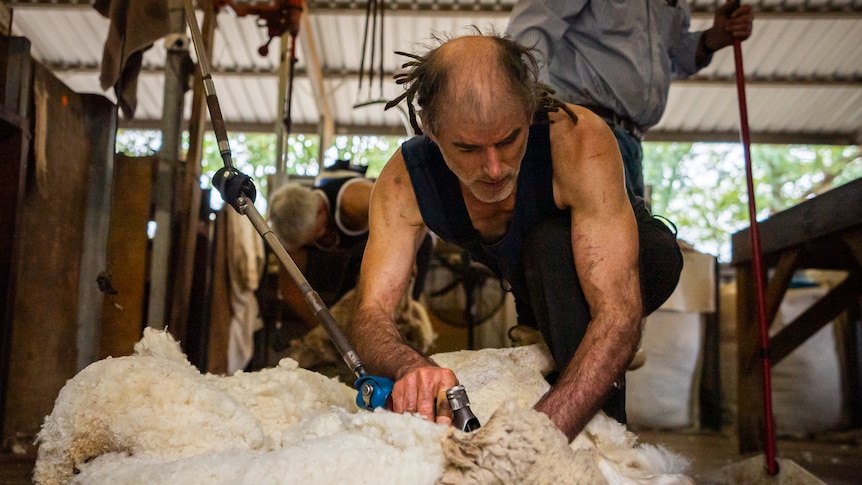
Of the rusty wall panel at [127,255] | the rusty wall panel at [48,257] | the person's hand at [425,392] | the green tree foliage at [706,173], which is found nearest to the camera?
the person's hand at [425,392]

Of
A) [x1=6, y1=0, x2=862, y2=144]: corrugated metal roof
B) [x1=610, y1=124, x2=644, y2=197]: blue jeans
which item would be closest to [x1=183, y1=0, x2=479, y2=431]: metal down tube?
[x1=610, y1=124, x2=644, y2=197]: blue jeans

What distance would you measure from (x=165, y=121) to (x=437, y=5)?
4.92m

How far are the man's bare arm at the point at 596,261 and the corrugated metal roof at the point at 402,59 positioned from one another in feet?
18.7

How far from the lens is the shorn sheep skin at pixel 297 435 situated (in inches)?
42.1

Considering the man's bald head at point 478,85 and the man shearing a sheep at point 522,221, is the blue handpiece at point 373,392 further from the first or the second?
the man's bald head at point 478,85

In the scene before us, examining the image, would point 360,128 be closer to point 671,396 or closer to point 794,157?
point 671,396

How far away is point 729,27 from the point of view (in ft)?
9.95

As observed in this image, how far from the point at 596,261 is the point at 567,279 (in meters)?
0.09

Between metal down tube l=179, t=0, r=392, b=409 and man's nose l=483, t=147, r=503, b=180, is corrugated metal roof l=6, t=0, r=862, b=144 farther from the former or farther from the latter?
man's nose l=483, t=147, r=503, b=180

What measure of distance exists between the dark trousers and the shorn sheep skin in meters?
0.10

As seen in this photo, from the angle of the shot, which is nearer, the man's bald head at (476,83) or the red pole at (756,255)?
the man's bald head at (476,83)

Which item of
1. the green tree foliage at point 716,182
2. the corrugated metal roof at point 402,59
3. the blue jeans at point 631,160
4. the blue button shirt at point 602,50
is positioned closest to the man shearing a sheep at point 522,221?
the blue jeans at point 631,160

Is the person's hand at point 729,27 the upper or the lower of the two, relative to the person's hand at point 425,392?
upper

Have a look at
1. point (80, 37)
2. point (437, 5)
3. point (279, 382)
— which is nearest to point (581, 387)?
point (279, 382)
